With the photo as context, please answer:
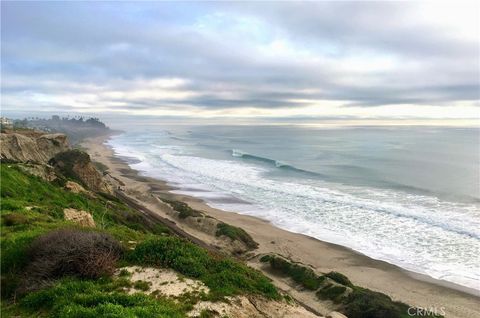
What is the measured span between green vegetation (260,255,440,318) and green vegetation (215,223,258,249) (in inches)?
198

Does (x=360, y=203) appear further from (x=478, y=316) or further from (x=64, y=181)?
(x=64, y=181)

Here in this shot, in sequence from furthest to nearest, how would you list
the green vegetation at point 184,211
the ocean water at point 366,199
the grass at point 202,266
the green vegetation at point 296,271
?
the green vegetation at point 184,211 → the ocean water at point 366,199 → the green vegetation at point 296,271 → the grass at point 202,266

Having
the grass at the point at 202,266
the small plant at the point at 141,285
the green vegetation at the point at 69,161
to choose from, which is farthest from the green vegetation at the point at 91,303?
the green vegetation at the point at 69,161

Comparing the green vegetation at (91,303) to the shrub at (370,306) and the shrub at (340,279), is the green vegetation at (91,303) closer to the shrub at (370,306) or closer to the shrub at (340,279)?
the shrub at (370,306)

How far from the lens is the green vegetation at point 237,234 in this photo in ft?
107

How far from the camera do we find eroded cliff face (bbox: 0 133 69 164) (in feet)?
120

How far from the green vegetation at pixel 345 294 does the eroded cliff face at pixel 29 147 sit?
23965 millimetres

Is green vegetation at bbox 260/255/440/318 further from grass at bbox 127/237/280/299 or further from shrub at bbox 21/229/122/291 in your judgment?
shrub at bbox 21/229/122/291

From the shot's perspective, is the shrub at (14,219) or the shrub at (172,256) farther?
the shrub at (14,219)

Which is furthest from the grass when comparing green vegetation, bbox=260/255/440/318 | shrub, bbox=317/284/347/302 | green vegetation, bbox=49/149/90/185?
green vegetation, bbox=49/149/90/185

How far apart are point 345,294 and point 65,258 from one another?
50.0 feet

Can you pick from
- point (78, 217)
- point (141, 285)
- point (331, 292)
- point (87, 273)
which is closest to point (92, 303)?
point (141, 285)

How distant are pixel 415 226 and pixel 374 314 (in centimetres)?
2140

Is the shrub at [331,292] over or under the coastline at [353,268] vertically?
over
